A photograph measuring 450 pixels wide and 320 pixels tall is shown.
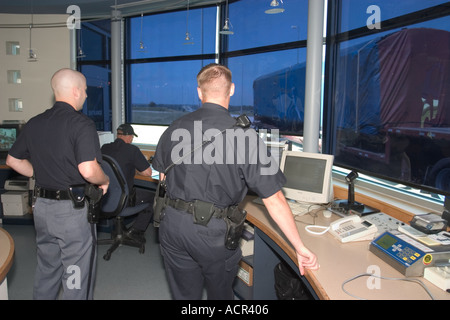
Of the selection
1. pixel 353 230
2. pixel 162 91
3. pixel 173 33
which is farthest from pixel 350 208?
pixel 173 33

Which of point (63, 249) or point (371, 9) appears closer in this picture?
point (63, 249)

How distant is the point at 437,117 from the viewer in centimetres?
218

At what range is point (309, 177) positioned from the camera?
8.32ft

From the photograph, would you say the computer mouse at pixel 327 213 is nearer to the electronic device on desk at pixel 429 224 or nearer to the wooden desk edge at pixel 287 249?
the wooden desk edge at pixel 287 249

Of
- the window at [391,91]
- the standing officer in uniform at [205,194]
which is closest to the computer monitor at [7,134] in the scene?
the standing officer in uniform at [205,194]

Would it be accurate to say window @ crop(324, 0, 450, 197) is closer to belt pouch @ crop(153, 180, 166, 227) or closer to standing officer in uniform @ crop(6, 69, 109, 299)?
belt pouch @ crop(153, 180, 166, 227)

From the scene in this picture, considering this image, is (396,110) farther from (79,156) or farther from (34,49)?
(34,49)

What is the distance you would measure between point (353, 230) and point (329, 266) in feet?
1.39

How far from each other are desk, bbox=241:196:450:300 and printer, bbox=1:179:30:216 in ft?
11.1

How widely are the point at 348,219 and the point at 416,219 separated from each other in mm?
343

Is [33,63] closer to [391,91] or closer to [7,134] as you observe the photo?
[7,134]

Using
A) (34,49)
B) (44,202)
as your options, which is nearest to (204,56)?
(34,49)

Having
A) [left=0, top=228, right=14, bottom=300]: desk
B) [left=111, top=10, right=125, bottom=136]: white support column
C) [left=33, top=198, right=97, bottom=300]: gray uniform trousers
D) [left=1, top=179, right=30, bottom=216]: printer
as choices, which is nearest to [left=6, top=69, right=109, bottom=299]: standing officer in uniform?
[left=33, top=198, right=97, bottom=300]: gray uniform trousers

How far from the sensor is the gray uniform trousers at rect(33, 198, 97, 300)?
2.12 m
